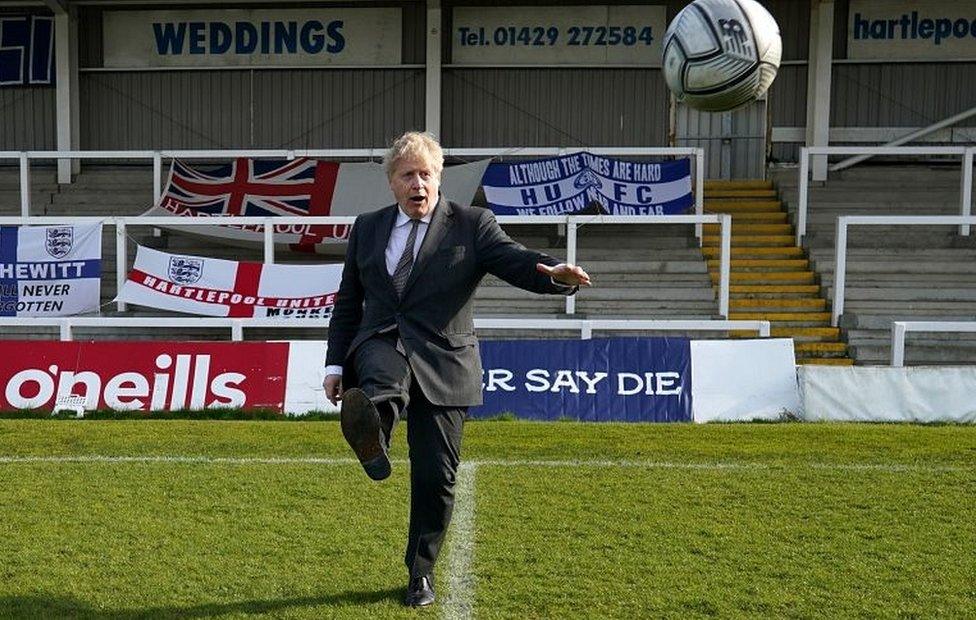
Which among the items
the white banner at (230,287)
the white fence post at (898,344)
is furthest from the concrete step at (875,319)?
the white banner at (230,287)

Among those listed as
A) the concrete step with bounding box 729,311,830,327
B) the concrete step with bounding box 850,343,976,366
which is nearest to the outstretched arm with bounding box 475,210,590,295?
the concrete step with bounding box 850,343,976,366

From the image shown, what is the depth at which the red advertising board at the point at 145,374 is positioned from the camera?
8.62 m

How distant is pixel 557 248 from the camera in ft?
47.7

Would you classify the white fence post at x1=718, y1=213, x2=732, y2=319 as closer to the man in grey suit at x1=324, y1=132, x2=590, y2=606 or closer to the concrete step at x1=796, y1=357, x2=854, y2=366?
the concrete step at x1=796, y1=357, x2=854, y2=366

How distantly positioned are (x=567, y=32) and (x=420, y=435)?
14900 mm

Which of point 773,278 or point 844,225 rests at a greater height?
point 844,225

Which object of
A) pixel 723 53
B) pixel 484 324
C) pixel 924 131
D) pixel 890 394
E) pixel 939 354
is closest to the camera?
pixel 723 53

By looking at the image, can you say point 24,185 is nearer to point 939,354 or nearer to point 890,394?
point 890,394

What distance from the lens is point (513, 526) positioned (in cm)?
493

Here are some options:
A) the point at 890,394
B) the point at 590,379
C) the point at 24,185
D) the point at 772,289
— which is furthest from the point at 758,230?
the point at 24,185

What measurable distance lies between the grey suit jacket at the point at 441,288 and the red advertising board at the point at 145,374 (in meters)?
5.02

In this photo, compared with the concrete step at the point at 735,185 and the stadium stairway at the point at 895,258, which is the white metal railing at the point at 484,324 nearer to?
the stadium stairway at the point at 895,258

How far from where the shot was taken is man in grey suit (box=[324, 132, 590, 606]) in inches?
145

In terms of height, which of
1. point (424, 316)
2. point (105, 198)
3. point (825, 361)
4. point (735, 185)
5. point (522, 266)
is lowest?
point (825, 361)
